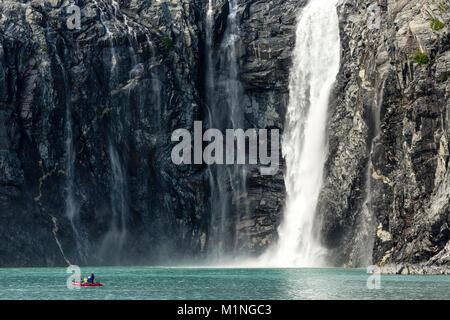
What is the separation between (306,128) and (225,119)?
9.74m

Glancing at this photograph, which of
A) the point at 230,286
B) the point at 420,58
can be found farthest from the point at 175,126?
the point at 230,286

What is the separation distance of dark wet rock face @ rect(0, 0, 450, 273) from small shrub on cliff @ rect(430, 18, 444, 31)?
0.38 meters

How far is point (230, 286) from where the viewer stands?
47.4 m

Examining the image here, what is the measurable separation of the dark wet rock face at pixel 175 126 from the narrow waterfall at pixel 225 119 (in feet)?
1.71

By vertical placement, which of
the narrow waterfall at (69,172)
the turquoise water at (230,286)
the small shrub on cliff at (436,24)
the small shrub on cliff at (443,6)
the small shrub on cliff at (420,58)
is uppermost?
the small shrub on cliff at (443,6)

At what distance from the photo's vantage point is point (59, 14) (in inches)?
3093

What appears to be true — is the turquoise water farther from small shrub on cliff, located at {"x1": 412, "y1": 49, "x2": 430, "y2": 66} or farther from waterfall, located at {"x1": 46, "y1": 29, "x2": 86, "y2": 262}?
small shrub on cliff, located at {"x1": 412, "y1": 49, "x2": 430, "y2": 66}

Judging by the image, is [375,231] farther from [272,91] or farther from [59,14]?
[59,14]

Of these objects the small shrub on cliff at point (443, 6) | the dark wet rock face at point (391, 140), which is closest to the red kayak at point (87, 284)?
the dark wet rock face at point (391, 140)

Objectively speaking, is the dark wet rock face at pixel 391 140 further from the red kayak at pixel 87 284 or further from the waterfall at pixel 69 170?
the red kayak at pixel 87 284

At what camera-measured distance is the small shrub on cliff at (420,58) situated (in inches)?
2454

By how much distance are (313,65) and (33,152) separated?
31.4 meters

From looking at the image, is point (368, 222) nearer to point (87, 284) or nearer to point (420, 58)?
point (420, 58)

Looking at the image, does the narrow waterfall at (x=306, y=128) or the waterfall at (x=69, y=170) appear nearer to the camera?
the waterfall at (x=69, y=170)
